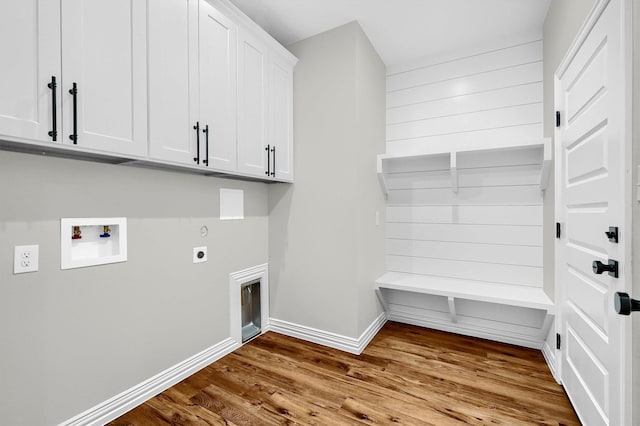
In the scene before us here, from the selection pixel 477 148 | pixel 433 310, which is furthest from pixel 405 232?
pixel 477 148

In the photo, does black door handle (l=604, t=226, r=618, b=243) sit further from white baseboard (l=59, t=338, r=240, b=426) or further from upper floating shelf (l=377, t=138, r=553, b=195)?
white baseboard (l=59, t=338, r=240, b=426)

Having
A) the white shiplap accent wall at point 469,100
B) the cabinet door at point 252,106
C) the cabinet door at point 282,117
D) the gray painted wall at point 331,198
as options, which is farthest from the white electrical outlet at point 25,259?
the white shiplap accent wall at point 469,100

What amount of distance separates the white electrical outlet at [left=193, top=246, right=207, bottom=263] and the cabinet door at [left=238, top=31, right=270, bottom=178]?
64cm

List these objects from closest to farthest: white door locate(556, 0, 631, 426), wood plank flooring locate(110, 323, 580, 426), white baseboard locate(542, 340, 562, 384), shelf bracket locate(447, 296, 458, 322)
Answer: white door locate(556, 0, 631, 426), wood plank flooring locate(110, 323, 580, 426), white baseboard locate(542, 340, 562, 384), shelf bracket locate(447, 296, 458, 322)

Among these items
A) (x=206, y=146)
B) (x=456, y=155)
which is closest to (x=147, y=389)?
(x=206, y=146)

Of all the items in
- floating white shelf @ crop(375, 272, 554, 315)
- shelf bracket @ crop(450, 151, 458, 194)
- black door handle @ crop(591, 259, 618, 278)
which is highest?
shelf bracket @ crop(450, 151, 458, 194)

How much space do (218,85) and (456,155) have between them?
2012 millimetres

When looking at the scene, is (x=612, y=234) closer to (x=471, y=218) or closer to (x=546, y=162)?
(x=546, y=162)

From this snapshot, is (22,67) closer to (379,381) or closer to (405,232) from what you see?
(379,381)

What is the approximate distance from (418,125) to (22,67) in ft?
9.21

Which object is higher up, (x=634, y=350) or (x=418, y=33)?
(x=418, y=33)

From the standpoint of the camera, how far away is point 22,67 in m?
1.13

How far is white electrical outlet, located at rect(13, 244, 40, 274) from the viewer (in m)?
1.31

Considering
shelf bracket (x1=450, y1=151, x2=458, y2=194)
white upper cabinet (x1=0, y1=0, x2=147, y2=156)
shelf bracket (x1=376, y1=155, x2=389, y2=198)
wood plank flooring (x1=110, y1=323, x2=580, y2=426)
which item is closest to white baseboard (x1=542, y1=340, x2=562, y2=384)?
wood plank flooring (x1=110, y1=323, x2=580, y2=426)
